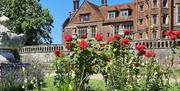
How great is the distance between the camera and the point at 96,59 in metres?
10.7

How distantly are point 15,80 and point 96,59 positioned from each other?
371 cm

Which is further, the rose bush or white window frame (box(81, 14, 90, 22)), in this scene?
white window frame (box(81, 14, 90, 22))

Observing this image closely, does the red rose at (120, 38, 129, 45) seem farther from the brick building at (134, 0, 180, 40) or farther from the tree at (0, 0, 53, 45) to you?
the tree at (0, 0, 53, 45)

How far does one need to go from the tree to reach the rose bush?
4972cm

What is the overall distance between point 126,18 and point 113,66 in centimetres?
5388

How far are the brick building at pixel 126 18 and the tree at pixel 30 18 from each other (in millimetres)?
4881

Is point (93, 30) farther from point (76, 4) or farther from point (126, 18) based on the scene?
point (76, 4)

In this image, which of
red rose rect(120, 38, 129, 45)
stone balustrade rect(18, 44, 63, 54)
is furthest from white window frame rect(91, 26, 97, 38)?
red rose rect(120, 38, 129, 45)

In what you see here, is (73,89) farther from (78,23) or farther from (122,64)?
(78,23)

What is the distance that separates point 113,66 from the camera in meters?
9.27

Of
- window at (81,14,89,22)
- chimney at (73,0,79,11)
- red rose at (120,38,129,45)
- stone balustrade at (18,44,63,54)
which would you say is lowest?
stone balustrade at (18,44,63,54)

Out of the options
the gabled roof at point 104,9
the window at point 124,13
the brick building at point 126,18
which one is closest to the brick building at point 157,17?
the brick building at point 126,18

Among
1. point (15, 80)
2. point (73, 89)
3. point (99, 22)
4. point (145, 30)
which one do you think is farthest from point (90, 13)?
point (73, 89)

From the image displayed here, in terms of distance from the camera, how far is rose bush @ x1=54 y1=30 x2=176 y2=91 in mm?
9055
